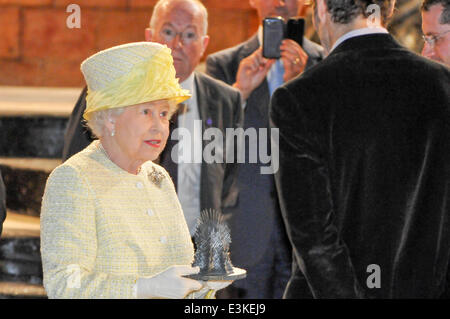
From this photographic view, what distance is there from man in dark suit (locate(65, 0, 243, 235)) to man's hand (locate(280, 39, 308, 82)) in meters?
0.36

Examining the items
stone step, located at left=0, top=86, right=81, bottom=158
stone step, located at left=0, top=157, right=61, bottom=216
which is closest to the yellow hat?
stone step, located at left=0, top=157, right=61, bottom=216

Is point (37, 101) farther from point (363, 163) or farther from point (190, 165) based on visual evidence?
point (363, 163)

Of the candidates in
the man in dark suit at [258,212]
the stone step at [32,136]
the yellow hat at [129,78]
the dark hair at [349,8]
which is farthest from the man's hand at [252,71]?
the yellow hat at [129,78]

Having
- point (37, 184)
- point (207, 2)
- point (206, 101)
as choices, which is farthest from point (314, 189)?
point (207, 2)

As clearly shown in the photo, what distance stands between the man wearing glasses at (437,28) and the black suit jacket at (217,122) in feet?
3.59

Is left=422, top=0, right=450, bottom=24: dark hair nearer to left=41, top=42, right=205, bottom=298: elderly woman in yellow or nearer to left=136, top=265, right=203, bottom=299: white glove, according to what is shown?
left=41, top=42, right=205, bottom=298: elderly woman in yellow

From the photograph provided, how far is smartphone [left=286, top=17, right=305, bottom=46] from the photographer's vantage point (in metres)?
4.72

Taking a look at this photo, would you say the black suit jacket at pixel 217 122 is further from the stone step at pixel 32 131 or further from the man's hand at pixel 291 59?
the stone step at pixel 32 131

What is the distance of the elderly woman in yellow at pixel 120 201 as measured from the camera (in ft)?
7.73

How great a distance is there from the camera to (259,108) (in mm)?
4703

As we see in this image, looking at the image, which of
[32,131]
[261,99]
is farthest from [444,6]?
[32,131]

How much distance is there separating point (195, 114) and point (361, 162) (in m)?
1.71

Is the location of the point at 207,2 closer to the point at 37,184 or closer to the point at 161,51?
the point at 37,184

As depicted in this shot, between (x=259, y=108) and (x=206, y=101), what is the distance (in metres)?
0.50
